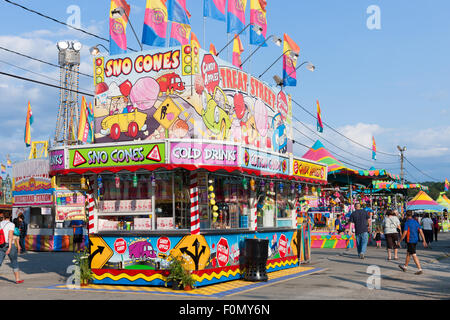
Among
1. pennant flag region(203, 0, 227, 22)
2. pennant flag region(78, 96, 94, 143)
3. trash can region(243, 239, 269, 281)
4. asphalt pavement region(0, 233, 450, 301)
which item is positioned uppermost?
pennant flag region(203, 0, 227, 22)

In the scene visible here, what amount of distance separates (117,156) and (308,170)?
717 centimetres

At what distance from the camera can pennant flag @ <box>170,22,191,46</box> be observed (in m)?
17.5

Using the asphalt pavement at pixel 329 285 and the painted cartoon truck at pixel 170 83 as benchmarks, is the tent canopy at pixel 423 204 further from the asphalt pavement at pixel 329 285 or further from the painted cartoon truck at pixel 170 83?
the painted cartoon truck at pixel 170 83

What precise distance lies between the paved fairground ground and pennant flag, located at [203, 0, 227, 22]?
8.25 metres

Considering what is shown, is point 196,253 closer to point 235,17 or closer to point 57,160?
point 57,160

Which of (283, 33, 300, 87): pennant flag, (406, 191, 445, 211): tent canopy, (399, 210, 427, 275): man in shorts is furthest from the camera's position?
(406, 191, 445, 211): tent canopy

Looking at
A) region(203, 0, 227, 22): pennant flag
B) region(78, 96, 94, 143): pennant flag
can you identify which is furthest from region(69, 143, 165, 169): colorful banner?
region(78, 96, 94, 143): pennant flag

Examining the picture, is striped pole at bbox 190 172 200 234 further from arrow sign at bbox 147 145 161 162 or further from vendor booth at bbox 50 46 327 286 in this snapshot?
arrow sign at bbox 147 145 161 162

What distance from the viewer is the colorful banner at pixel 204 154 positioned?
38.7 feet

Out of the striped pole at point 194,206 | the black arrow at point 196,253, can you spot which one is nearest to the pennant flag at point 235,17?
the striped pole at point 194,206

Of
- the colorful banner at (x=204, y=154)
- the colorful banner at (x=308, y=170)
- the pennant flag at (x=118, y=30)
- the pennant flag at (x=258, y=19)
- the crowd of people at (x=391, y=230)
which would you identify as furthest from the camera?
the pennant flag at (x=258, y=19)

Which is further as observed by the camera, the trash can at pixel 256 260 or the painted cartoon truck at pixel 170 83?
the trash can at pixel 256 260

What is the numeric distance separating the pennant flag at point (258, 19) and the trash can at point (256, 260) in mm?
8409

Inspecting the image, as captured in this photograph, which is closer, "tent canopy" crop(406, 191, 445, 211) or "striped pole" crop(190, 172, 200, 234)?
"striped pole" crop(190, 172, 200, 234)
